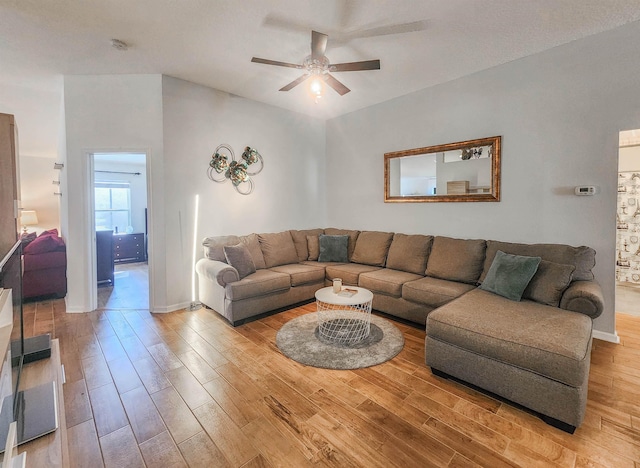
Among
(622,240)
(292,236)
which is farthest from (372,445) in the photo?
(622,240)

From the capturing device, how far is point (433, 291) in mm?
3074

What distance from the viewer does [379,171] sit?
4.73 m

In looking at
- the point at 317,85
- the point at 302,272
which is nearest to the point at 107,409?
the point at 302,272

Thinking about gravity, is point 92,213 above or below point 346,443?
above

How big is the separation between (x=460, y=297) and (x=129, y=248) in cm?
754

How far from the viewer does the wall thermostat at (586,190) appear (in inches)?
112

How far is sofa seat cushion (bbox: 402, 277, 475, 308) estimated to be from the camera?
2.98 m

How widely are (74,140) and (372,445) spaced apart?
450 cm

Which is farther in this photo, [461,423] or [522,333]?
[522,333]

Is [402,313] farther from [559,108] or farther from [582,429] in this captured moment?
[559,108]

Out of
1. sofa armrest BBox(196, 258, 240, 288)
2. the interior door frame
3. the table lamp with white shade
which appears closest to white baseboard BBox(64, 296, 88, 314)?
the interior door frame

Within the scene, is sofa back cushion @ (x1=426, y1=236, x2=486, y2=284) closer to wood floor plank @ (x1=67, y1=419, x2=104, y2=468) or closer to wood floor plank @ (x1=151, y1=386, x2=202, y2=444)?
wood floor plank @ (x1=151, y1=386, x2=202, y2=444)

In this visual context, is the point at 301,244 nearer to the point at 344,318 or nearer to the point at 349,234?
the point at 349,234

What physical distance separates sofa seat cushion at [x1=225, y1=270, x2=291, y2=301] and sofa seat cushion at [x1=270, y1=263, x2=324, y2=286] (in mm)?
113
